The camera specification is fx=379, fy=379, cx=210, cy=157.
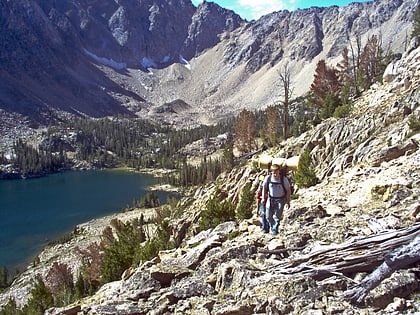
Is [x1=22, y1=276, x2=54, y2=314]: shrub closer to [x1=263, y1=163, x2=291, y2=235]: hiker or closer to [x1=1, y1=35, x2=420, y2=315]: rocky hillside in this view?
[x1=1, y1=35, x2=420, y2=315]: rocky hillside

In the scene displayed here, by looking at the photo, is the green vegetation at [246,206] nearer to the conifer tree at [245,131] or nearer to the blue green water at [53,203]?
the conifer tree at [245,131]

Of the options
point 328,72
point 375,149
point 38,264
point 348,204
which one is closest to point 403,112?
point 375,149

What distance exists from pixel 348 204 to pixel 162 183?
12527 centimetres

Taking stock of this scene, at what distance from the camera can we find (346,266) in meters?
10.4

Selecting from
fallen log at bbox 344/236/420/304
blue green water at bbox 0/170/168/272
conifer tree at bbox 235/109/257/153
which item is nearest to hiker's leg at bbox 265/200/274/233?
fallen log at bbox 344/236/420/304

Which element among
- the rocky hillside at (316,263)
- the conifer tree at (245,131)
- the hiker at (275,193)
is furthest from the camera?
the conifer tree at (245,131)

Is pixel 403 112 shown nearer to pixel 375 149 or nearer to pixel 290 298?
pixel 375 149

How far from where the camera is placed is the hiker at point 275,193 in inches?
582

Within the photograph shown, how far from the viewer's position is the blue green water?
77.8 metres

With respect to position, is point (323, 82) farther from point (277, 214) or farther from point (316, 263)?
point (316, 263)

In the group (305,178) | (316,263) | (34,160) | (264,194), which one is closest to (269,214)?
(264,194)

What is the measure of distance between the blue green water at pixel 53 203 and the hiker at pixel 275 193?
208 feet

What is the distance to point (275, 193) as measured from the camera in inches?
588

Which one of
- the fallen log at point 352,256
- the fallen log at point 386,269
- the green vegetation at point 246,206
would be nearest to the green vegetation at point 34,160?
the green vegetation at point 246,206
